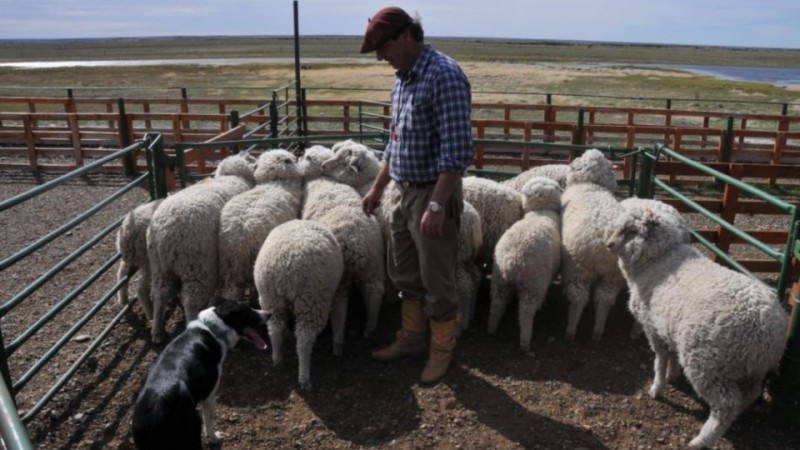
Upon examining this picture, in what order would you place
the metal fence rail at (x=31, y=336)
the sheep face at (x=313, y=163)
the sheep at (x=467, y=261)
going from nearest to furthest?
the metal fence rail at (x=31, y=336) < the sheep at (x=467, y=261) < the sheep face at (x=313, y=163)

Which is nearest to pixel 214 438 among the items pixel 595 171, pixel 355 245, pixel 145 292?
pixel 355 245

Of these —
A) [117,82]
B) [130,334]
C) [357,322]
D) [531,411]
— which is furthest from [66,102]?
[117,82]

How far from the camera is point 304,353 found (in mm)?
4398

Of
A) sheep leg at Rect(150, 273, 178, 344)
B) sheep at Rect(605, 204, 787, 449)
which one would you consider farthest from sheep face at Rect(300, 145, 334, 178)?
sheep at Rect(605, 204, 787, 449)

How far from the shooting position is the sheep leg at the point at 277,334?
4.48m

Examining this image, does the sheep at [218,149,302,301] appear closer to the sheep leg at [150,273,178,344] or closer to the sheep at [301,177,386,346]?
the sheep at [301,177,386,346]

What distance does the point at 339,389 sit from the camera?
442 cm

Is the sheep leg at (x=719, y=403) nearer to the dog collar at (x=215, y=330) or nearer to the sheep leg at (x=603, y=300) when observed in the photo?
the sheep leg at (x=603, y=300)

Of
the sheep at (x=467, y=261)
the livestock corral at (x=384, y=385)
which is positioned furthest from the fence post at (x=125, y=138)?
the sheep at (x=467, y=261)

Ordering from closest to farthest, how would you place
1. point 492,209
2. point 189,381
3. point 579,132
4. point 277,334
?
1. point 189,381
2. point 277,334
3. point 492,209
4. point 579,132

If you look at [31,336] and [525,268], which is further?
[525,268]

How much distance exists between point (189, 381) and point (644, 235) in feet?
10.6

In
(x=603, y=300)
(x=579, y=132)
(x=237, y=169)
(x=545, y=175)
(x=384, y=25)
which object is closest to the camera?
(x=384, y=25)

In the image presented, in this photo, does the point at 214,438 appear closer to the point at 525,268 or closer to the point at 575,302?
the point at 525,268
